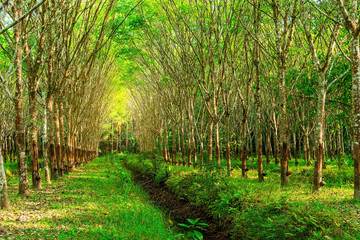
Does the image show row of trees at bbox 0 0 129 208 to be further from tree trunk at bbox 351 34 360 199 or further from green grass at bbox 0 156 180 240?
tree trunk at bbox 351 34 360 199

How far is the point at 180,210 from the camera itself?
9.57 meters

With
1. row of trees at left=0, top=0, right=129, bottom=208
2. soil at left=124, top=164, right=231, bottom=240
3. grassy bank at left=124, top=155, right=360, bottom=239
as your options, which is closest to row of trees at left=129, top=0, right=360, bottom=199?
grassy bank at left=124, top=155, right=360, bottom=239

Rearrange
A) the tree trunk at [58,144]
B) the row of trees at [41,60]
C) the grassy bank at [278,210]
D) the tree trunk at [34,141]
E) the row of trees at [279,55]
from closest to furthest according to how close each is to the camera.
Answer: the grassy bank at [278,210], the row of trees at [41,60], the row of trees at [279,55], the tree trunk at [34,141], the tree trunk at [58,144]

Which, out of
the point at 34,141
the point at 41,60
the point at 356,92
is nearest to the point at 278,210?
the point at 356,92

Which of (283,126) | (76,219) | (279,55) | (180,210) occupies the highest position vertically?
(279,55)

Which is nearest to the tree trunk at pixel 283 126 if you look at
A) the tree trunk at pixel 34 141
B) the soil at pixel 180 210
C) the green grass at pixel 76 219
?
the soil at pixel 180 210

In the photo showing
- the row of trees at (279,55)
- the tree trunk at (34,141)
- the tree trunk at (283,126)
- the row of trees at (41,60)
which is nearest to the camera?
the row of trees at (41,60)

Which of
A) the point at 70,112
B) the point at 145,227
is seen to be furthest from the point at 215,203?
the point at 70,112

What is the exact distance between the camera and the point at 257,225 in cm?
616

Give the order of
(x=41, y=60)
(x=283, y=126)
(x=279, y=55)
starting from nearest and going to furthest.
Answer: (x=279, y=55) < (x=283, y=126) < (x=41, y=60)

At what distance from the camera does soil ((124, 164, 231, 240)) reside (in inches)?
286

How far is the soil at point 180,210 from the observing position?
7263mm

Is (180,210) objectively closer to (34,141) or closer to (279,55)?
(34,141)

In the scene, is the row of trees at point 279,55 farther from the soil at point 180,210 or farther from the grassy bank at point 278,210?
the soil at point 180,210
